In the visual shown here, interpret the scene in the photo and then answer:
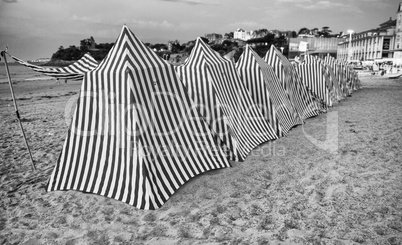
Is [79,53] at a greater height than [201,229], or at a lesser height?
greater

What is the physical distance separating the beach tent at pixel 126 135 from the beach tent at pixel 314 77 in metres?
6.58

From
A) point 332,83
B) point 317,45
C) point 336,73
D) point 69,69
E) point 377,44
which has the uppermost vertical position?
point 317,45

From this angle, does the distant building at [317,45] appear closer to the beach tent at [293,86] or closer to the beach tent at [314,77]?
the beach tent at [314,77]

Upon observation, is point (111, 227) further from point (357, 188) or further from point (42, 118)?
point (42, 118)

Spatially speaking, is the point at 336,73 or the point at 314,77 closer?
Result: the point at 314,77

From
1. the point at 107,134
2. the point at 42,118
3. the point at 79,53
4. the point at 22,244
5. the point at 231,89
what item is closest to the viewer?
the point at 22,244

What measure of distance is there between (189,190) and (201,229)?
0.90 meters

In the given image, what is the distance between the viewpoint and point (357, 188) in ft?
12.3

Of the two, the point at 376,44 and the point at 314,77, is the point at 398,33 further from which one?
the point at 314,77

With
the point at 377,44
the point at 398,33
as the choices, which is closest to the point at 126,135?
the point at 398,33

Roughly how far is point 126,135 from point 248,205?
73.4 inches

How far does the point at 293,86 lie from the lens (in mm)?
7820

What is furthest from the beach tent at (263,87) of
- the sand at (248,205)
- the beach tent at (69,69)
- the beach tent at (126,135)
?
the beach tent at (69,69)

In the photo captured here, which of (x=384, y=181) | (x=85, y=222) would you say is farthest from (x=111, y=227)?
(x=384, y=181)
